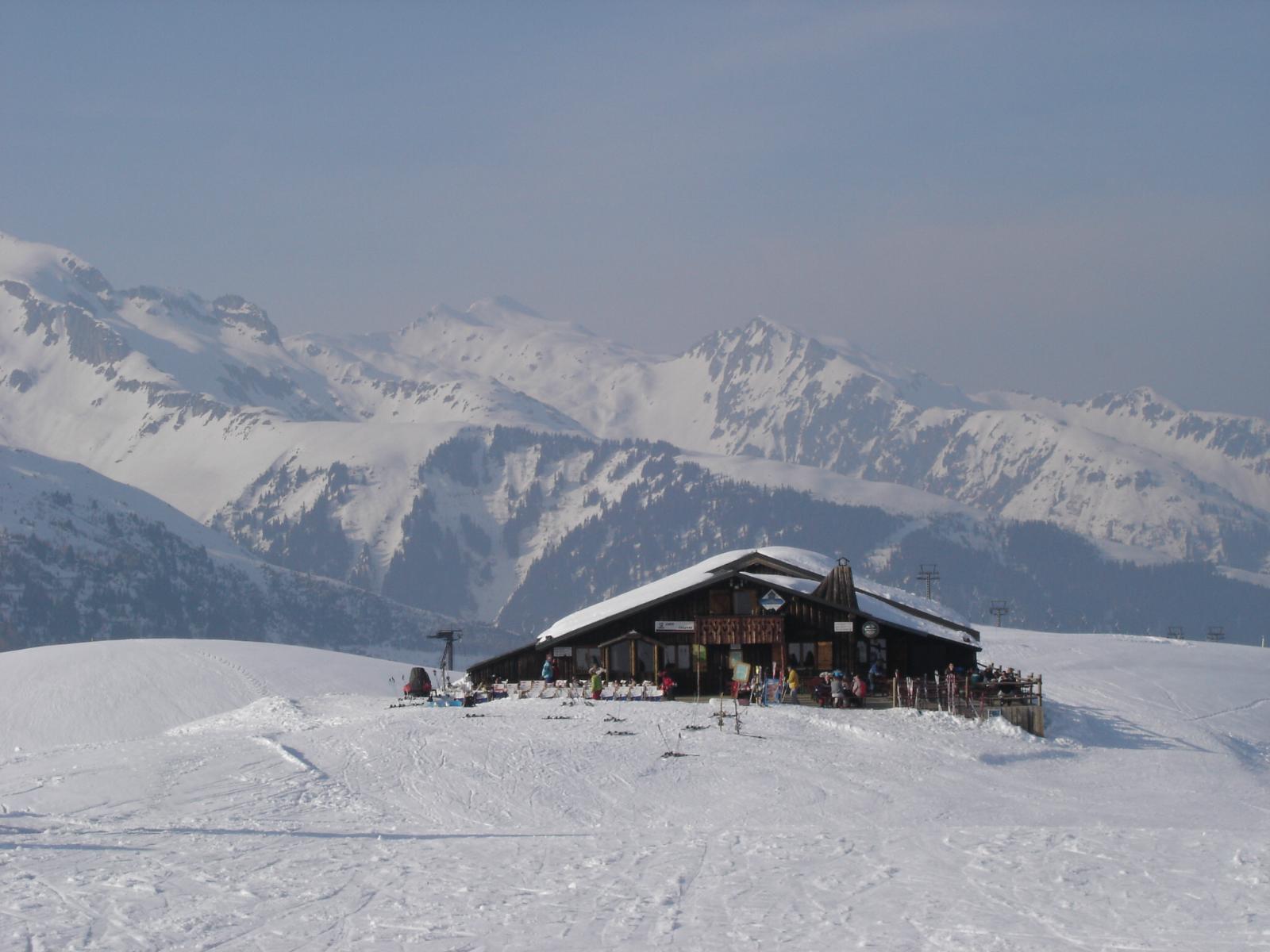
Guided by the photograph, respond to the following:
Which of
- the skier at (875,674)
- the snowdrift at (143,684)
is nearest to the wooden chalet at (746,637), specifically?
the skier at (875,674)

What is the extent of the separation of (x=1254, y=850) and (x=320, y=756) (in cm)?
2189

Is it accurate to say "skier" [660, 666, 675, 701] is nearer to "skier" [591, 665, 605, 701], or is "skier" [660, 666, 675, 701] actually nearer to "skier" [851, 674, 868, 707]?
"skier" [591, 665, 605, 701]

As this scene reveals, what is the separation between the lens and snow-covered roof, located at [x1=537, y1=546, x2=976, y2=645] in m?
63.5

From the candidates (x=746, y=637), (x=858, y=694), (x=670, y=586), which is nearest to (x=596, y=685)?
(x=746, y=637)

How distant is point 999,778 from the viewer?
4403 centimetres

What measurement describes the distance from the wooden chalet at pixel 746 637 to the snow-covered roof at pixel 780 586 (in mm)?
193

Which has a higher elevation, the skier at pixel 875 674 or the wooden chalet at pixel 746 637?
the wooden chalet at pixel 746 637

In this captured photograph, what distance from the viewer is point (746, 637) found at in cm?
6178

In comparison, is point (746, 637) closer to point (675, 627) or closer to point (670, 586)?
point (675, 627)

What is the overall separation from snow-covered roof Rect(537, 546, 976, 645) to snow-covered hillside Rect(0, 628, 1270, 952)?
763 centimetres

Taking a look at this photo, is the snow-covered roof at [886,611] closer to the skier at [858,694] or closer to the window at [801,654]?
the window at [801,654]

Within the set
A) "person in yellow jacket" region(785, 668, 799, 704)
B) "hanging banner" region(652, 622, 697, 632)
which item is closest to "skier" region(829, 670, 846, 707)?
"person in yellow jacket" region(785, 668, 799, 704)

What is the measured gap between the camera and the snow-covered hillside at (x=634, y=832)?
25.1m

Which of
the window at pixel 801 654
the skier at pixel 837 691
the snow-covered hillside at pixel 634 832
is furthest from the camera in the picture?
the window at pixel 801 654
